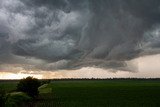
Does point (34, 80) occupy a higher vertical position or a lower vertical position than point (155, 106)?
higher

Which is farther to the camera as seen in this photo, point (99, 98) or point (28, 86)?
point (99, 98)

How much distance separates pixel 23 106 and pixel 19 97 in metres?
1.52

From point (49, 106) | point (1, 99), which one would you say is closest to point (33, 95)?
point (49, 106)

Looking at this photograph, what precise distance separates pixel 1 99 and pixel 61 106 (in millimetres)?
12339

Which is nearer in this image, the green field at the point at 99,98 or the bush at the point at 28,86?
the green field at the point at 99,98

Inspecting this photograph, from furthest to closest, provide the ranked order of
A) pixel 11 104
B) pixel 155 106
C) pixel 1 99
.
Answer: pixel 155 106, pixel 11 104, pixel 1 99

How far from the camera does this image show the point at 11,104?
1077 inches

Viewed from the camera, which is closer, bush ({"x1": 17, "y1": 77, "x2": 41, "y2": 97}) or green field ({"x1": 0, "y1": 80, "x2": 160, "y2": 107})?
green field ({"x1": 0, "y1": 80, "x2": 160, "y2": 107})

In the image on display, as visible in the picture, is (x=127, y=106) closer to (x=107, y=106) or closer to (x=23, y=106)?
(x=107, y=106)

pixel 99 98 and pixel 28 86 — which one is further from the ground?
pixel 28 86

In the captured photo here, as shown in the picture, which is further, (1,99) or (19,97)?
(19,97)

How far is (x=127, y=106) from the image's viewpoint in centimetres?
3319

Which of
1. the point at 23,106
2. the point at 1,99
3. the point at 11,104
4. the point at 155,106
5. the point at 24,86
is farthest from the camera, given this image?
the point at 24,86

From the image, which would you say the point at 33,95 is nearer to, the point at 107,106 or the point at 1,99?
the point at 107,106
